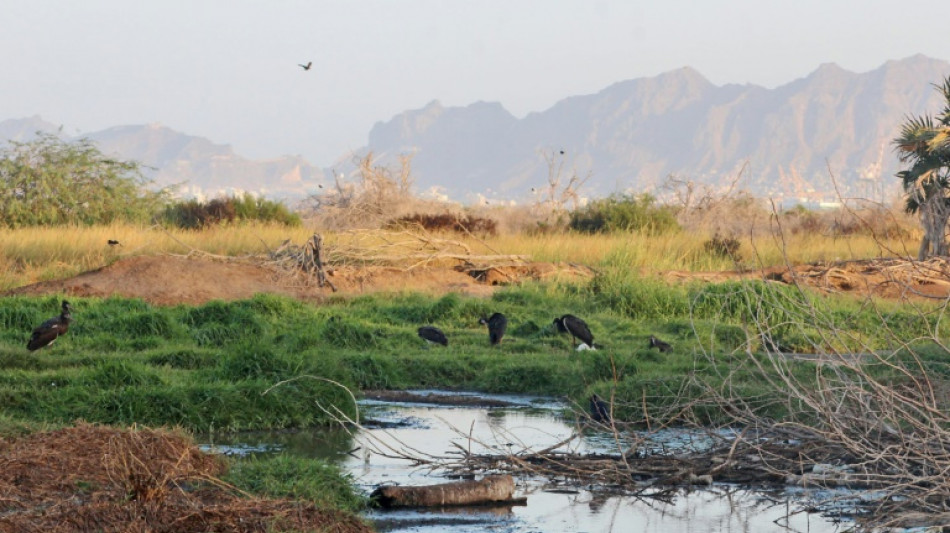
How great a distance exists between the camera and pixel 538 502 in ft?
25.3

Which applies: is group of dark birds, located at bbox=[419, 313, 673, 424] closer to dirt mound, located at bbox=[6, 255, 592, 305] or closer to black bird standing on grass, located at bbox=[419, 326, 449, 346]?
black bird standing on grass, located at bbox=[419, 326, 449, 346]

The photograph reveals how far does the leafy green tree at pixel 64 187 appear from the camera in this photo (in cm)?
→ 2950

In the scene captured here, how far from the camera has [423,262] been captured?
21969 millimetres

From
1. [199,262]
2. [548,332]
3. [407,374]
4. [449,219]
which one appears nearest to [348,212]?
[449,219]

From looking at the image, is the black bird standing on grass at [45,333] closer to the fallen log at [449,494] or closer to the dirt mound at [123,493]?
the dirt mound at [123,493]

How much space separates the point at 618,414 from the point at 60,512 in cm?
540

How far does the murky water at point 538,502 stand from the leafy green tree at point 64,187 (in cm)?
2053

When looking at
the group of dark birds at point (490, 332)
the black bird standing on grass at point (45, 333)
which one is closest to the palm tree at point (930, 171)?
the group of dark birds at point (490, 332)

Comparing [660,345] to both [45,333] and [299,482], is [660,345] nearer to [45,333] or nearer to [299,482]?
[45,333]

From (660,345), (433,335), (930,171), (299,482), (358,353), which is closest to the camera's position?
(299,482)

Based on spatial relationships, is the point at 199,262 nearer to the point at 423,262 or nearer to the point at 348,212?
the point at 423,262

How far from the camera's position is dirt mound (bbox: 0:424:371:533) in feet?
19.4

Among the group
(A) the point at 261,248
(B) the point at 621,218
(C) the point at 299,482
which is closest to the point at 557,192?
(B) the point at 621,218

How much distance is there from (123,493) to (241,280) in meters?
14.3
